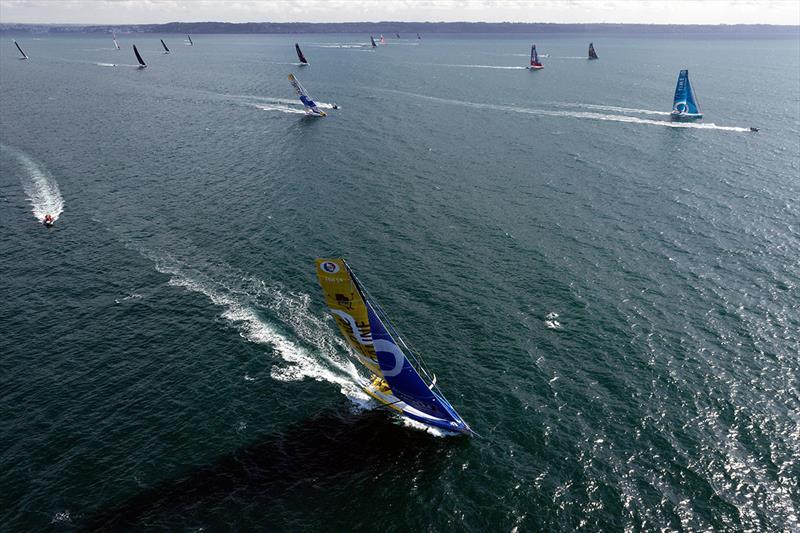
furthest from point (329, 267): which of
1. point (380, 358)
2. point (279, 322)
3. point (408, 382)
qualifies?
point (279, 322)

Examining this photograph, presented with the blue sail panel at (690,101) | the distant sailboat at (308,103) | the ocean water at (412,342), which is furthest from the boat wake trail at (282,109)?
the blue sail panel at (690,101)

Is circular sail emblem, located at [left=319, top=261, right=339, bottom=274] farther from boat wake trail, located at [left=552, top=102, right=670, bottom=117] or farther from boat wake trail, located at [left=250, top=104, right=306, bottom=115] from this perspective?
boat wake trail, located at [left=552, top=102, right=670, bottom=117]

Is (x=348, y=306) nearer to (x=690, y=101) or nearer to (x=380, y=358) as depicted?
(x=380, y=358)

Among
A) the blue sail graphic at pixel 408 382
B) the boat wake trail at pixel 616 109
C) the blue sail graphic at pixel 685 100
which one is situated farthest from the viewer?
the boat wake trail at pixel 616 109

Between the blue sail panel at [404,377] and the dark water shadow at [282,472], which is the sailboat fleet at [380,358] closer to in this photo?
the blue sail panel at [404,377]

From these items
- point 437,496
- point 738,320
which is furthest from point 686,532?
point 738,320

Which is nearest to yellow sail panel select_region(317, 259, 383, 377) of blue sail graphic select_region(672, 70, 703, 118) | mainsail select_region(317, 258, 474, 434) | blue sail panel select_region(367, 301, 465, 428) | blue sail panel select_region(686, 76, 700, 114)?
mainsail select_region(317, 258, 474, 434)
